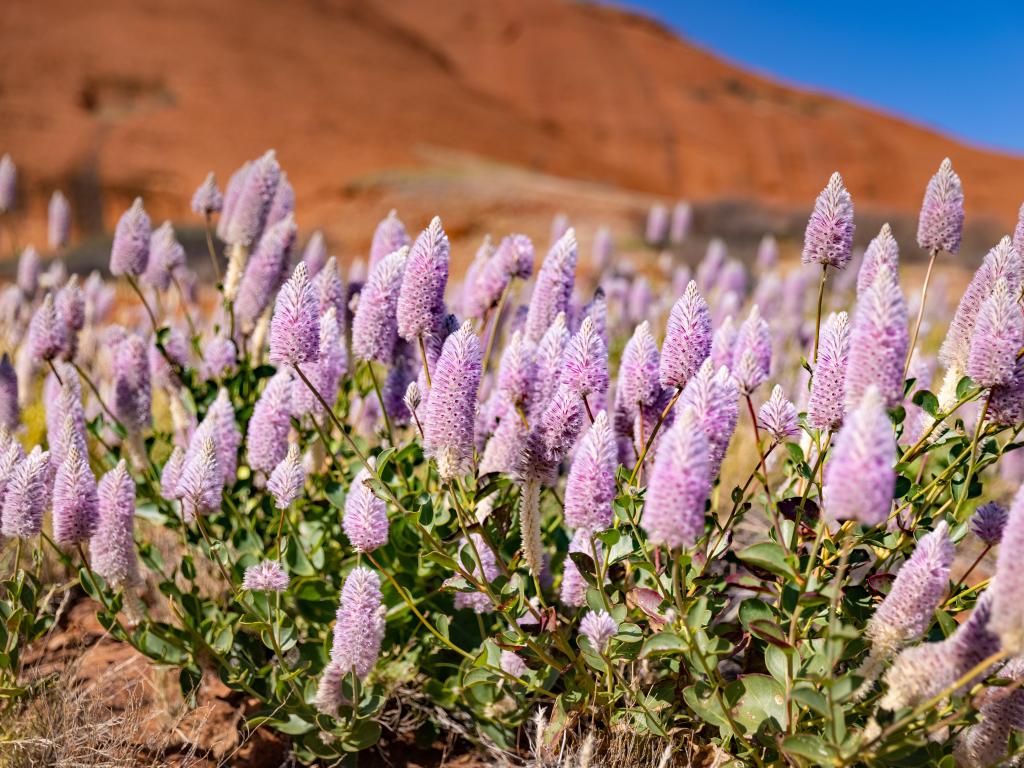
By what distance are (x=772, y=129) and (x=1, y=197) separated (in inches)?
2040

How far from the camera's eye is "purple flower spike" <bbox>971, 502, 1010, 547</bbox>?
2010 millimetres

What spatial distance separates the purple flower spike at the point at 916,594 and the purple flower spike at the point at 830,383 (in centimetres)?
31

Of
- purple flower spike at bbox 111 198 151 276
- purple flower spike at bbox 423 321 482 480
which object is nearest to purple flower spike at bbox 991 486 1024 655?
purple flower spike at bbox 423 321 482 480

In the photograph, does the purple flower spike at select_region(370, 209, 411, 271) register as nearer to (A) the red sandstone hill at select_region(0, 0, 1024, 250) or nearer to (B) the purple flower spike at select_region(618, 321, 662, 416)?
(B) the purple flower spike at select_region(618, 321, 662, 416)

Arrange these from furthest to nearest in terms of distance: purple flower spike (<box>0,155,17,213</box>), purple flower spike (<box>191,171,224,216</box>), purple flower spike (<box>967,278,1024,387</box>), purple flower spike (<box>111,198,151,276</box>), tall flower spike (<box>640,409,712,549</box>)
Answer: purple flower spike (<box>0,155,17,213</box>), purple flower spike (<box>191,171,224,216</box>), purple flower spike (<box>111,198,151,276</box>), purple flower spike (<box>967,278,1024,387</box>), tall flower spike (<box>640,409,712,549</box>)

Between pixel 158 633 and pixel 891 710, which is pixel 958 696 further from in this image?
pixel 158 633

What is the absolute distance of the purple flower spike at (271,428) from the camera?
239 cm

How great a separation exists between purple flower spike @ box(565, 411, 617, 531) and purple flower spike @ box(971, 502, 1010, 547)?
2.94 ft

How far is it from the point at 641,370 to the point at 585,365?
0.23 metres

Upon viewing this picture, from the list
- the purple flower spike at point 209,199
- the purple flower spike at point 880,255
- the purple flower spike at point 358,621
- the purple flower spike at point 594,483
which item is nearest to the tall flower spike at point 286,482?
the purple flower spike at point 358,621

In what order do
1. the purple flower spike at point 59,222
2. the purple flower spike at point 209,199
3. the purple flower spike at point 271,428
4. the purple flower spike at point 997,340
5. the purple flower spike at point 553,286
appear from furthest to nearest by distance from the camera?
1. the purple flower spike at point 59,222
2. the purple flower spike at point 209,199
3. the purple flower spike at point 553,286
4. the purple flower spike at point 271,428
5. the purple flower spike at point 997,340

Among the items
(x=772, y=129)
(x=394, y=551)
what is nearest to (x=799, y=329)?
(x=394, y=551)

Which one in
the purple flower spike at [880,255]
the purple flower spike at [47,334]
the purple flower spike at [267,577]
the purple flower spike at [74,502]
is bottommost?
the purple flower spike at [267,577]

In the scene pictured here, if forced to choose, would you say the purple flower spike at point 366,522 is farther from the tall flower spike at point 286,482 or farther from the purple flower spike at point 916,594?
the purple flower spike at point 916,594
